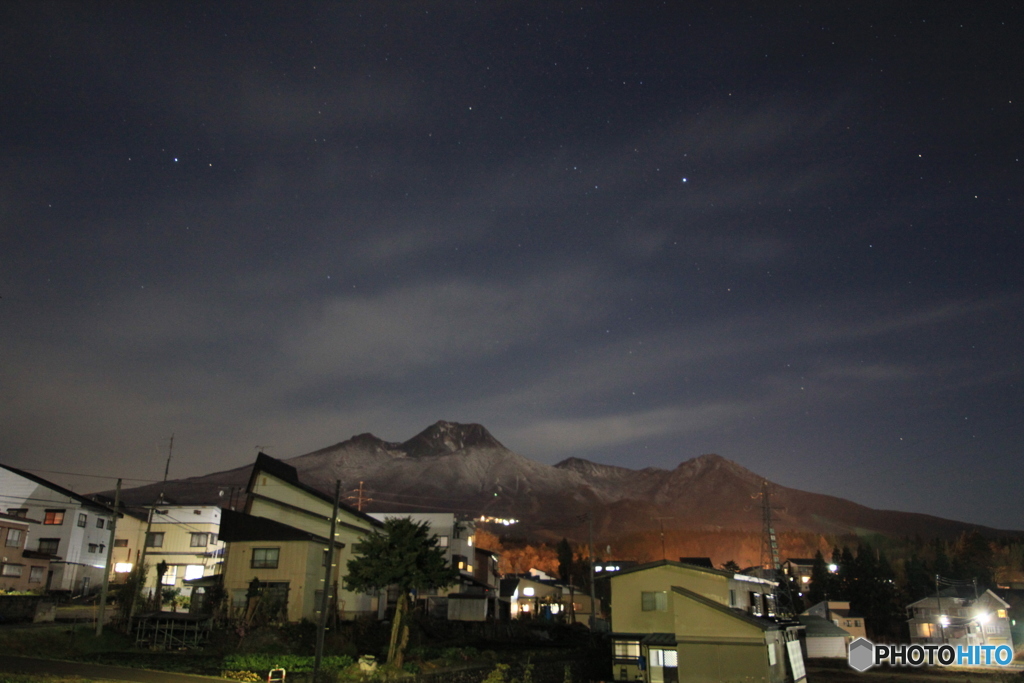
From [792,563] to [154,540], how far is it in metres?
99.8

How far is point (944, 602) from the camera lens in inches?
2628

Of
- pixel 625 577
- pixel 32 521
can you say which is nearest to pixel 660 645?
pixel 625 577

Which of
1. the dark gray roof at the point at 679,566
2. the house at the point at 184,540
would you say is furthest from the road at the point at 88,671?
the house at the point at 184,540

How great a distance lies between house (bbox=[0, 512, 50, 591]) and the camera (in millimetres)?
37594

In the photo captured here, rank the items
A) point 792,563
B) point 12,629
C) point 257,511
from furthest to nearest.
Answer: point 792,563 < point 257,511 < point 12,629

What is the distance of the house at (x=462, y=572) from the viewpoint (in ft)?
145

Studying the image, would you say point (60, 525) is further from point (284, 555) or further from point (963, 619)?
point (963, 619)

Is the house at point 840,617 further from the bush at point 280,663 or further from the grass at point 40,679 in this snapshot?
the grass at point 40,679

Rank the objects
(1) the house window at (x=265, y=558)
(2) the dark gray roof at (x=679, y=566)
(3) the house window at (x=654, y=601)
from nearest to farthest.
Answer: (2) the dark gray roof at (x=679, y=566), (3) the house window at (x=654, y=601), (1) the house window at (x=265, y=558)

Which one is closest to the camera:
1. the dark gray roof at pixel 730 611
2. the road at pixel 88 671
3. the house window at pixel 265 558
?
the road at pixel 88 671

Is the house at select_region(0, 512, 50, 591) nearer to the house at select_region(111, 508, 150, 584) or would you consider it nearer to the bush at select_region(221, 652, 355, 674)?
the house at select_region(111, 508, 150, 584)

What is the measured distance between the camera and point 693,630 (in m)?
30.4

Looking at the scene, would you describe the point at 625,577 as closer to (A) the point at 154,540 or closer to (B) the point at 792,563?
(A) the point at 154,540

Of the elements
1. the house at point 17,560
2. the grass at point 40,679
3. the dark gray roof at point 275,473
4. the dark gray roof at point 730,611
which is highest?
the dark gray roof at point 275,473
